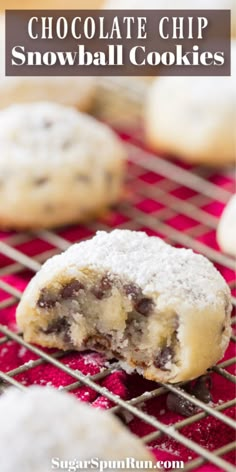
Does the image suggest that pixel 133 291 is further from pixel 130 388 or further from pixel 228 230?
pixel 228 230

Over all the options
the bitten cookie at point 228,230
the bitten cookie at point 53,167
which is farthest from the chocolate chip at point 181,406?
the bitten cookie at point 53,167

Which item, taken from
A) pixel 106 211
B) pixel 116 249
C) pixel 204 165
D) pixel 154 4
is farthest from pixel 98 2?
pixel 116 249

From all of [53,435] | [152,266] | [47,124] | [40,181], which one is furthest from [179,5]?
[53,435]

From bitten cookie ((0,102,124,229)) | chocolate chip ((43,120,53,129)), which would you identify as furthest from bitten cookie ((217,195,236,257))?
chocolate chip ((43,120,53,129))

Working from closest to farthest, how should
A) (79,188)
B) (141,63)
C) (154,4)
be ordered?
1. (141,63)
2. (79,188)
3. (154,4)

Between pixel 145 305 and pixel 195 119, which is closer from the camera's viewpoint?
pixel 145 305

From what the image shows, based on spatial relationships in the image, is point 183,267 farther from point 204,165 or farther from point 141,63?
point 204,165
